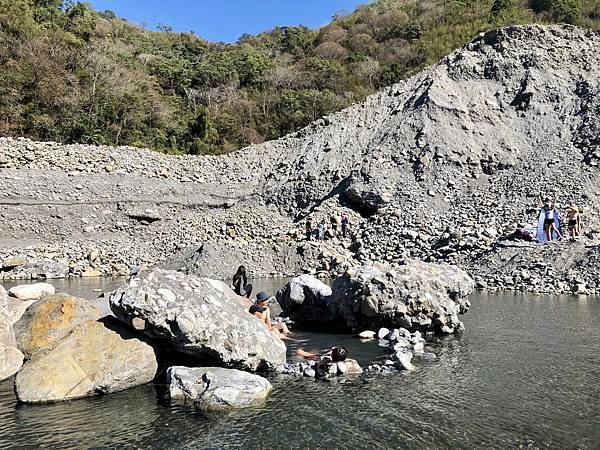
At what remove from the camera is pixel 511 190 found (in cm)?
2881

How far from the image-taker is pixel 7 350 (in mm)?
8773

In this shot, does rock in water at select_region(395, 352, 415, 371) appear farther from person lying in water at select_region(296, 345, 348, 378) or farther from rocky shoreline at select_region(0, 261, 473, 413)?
person lying in water at select_region(296, 345, 348, 378)

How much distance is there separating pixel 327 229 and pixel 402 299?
18138 mm

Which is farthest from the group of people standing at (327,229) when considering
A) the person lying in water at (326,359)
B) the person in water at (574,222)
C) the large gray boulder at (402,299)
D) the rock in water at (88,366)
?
the rock in water at (88,366)

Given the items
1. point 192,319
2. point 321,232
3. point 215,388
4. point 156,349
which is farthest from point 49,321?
point 321,232

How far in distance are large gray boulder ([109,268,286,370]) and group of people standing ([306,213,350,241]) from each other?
807 inches

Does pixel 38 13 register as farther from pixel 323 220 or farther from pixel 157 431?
pixel 157 431

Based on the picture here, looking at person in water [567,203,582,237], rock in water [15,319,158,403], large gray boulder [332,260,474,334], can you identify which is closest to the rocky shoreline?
rock in water [15,319,158,403]

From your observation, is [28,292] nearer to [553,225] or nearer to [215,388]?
[215,388]

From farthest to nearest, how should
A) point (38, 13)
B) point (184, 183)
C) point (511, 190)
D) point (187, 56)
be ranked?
point (187, 56)
point (38, 13)
point (184, 183)
point (511, 190)

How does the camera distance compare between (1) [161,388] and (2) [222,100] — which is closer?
(1) [161,388]

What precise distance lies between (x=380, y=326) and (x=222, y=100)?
166 feet

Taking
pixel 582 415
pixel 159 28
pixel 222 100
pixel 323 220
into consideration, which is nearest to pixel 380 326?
pixel 582 415

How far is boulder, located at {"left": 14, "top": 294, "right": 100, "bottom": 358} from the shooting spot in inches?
356
